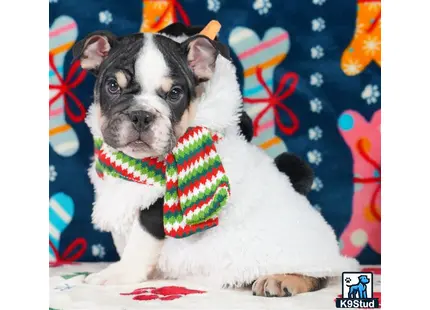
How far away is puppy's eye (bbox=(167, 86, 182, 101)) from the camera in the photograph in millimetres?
1699

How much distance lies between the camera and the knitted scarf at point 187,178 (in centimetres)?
171

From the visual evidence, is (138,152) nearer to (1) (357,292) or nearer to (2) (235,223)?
(2) (235,223)

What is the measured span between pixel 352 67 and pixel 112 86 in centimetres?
83

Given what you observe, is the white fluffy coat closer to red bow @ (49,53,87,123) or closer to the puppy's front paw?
the puppy's front paw

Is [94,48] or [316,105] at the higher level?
[94,48]

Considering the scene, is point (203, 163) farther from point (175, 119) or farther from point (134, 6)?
point (134, 6)

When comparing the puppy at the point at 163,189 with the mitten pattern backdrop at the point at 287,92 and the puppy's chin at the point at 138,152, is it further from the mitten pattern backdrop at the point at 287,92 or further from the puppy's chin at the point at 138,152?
the mitten pattern backdrop at the point at 287,92

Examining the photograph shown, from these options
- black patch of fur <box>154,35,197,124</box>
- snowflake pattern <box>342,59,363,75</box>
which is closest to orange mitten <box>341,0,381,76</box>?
snowflake pattern <box>342,59,363,75</box>

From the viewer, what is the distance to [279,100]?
212 centimetres

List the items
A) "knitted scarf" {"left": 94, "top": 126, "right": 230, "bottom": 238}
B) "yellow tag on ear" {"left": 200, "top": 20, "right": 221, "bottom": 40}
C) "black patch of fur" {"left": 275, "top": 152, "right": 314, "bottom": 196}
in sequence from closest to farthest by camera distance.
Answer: "knitted scarf" {"left": 94, "top": 126, "right": 230, "bottom": 238} < "yellow tag on ear" {"left": 200, "top": 20, "right": 221, "bottom": 40} < "black patch of fur" {"left": 275, "top": 152, "right": 314, "bottom": 196}

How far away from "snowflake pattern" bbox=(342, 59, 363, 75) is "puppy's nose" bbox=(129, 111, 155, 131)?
2.55ft

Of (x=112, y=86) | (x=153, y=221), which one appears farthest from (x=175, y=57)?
(x=153, y=221)

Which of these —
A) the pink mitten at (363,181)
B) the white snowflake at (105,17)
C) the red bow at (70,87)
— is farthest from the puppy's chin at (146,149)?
the pink mitten at (363,181)
